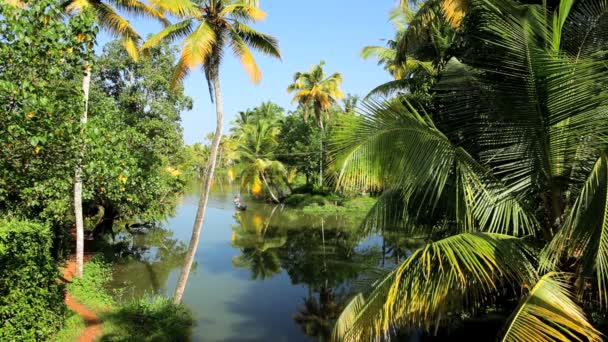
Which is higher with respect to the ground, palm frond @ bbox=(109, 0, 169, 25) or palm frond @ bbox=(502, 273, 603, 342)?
palm frond @ bbox=(109, 0, 169, 25)

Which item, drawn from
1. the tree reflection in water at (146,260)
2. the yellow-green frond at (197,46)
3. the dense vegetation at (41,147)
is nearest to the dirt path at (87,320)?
the dense vegetation at (41,147)

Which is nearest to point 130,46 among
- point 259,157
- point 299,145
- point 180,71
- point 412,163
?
point 180,71

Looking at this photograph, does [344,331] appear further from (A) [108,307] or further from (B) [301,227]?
(B) [301,227]

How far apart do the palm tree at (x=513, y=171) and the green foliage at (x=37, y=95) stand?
3.75 metres

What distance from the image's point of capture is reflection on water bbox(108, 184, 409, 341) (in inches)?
436

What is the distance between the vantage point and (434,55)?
1341 centimetres

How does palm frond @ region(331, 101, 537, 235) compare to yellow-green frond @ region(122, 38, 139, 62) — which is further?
yellow-green frond @ region(122, 38, 139, 62)

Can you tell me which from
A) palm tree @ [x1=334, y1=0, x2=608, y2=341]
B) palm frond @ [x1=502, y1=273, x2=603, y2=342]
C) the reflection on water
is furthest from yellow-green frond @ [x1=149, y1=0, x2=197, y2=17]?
palm frond @ [x1=502, y1=273, x2=603, y2=342]

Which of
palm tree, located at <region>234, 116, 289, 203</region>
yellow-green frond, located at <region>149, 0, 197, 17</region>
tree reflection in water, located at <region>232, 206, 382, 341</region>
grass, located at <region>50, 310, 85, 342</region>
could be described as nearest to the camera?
grass, located at <region>50, 310, 85, 342</region>

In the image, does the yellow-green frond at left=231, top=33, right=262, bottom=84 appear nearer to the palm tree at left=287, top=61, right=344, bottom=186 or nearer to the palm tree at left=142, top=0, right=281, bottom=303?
the palm tree at left=142, top=0, right=281, bottom=303

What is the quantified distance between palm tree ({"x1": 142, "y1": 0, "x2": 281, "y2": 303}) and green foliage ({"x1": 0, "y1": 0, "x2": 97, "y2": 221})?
13.8 feet

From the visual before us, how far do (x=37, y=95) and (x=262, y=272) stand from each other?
12787 millimetres

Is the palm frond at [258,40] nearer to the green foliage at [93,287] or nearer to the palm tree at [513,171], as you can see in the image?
the palm tree at [513,171]

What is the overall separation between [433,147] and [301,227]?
2299 cm
